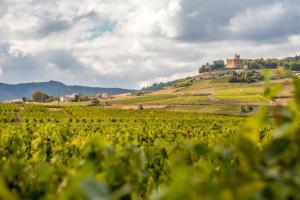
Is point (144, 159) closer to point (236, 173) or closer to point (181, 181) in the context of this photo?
point (236, 173)

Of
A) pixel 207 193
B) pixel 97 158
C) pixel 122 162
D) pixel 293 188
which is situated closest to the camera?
pixel 207 193

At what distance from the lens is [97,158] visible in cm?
348

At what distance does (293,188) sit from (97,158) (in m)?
1.73

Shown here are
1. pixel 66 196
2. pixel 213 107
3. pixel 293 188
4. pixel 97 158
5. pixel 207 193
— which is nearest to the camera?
pixel 207 193

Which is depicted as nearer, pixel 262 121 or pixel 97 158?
pixel 262 121

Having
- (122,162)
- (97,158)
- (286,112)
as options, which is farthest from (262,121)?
(122,162)

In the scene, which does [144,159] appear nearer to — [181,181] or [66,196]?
[66,196]

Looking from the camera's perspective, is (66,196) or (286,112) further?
(286,112)

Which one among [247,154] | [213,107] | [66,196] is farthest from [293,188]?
[213,107]

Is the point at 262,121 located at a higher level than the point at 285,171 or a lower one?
higher

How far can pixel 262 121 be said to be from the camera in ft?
7.93

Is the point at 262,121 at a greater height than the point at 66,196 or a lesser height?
greater

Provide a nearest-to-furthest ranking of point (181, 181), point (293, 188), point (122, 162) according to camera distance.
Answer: point (181, 181), point (293, 188), point (122, 162)

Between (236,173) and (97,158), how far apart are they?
1.40 meters
